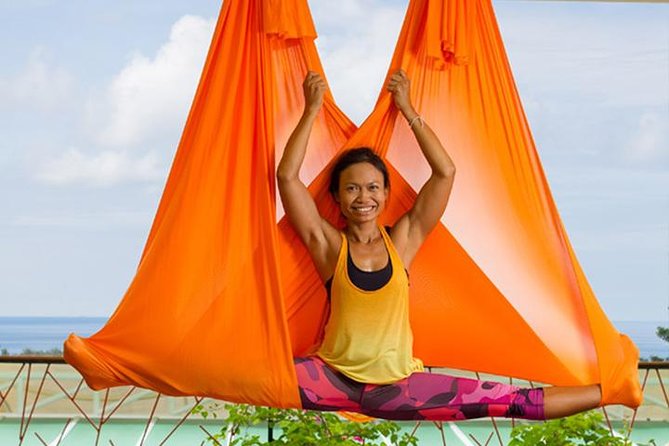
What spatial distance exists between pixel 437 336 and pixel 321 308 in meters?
0.35

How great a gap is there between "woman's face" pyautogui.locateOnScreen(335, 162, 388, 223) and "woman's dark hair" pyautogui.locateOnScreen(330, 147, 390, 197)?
0.04 feet

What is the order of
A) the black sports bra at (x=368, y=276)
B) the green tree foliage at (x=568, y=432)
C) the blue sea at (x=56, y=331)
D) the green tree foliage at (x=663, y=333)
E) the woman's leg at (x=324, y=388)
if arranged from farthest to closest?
the green tree foliage at (x=663, y=333) → the blue sea at (x=56, y=331) → the green tree foliage at (x=568, y=432) → the black sports bra at (x=368, y=276) → the woman's leg at (x=324, y=388)

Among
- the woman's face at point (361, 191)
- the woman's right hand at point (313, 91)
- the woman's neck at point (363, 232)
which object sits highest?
the woman's right hand at point (313, 91)

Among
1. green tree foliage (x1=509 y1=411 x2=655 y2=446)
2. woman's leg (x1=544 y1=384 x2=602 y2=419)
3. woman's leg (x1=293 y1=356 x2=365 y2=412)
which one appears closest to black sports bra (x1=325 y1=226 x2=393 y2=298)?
woman's leg (x1=293 y1=356 x2=365 y2=412)

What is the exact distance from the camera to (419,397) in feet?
8.60

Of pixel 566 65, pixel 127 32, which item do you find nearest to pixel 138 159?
pixel 127 32

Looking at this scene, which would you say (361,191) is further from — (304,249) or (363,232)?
(304,249)

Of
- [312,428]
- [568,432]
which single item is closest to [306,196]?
[312,428]

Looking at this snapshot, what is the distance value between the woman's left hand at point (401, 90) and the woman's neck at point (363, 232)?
0.31m

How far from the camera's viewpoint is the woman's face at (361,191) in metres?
2.72

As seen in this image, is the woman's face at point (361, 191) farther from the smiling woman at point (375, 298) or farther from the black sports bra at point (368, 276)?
the black sports bra at point (368, 276)

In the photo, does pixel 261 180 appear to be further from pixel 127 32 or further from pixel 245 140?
pixel 127 32

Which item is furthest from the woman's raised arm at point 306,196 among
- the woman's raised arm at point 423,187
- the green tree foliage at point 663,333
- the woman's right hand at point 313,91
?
the green tree foliage at point 663,333

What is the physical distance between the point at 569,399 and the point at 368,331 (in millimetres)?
528
